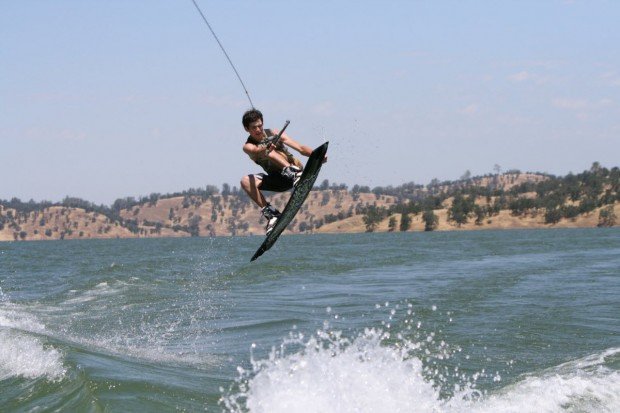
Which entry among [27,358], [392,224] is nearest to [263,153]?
[27,358]

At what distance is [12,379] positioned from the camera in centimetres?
936

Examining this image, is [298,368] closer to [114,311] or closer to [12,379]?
[12,379]

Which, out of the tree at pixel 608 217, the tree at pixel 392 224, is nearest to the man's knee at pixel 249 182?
the tree at pixel 608 217

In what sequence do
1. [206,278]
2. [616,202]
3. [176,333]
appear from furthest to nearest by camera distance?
1. [616,202]
2. [206,278]
3. [176,333]

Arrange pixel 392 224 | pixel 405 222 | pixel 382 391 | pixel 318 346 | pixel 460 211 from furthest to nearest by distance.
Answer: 1. pixel 392 224
2. pixel 405 222
3. pixel 460 211
4. pixel 318 346
5. pixel 382 391

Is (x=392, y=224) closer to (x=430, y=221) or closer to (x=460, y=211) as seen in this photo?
(x=430, y=221)

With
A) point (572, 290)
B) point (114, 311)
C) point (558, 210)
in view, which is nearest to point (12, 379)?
point (114, 311)

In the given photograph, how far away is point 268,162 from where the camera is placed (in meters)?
10.7

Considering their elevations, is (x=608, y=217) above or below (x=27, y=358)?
above

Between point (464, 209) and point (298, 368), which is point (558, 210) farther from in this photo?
point (298, 368)

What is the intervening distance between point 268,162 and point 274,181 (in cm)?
36

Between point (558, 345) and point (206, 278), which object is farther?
point (206, 278)

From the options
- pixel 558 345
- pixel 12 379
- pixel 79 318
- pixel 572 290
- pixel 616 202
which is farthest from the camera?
pixel 616 202

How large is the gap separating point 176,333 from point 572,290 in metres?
11.8
